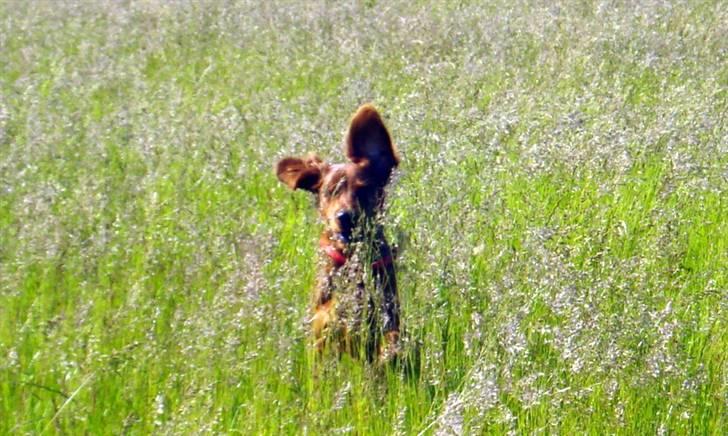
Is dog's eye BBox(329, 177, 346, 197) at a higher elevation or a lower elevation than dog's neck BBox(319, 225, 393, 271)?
higher

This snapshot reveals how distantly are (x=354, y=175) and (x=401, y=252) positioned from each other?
0.49m

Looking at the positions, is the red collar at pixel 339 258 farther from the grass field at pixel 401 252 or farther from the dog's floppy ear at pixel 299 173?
the dog's floppy ear at pixel 299 173

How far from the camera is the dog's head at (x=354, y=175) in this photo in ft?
12.3

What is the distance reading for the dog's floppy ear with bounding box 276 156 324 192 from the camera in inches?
158

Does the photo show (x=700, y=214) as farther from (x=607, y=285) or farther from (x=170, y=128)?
(x=170, y=128)

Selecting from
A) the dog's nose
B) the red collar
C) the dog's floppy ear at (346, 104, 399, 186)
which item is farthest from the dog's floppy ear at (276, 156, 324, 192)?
the red collar

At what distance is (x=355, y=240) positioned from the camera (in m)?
3.52

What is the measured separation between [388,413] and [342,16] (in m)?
5.91

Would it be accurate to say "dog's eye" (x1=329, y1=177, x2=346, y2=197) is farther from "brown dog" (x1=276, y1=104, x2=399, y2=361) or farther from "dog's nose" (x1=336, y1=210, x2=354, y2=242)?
"dog's nose" (x1=336, y1=210, x2=354, y2=242)

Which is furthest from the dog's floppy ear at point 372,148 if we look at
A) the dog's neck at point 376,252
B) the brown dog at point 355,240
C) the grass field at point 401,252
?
the dog's neck at point 376,252

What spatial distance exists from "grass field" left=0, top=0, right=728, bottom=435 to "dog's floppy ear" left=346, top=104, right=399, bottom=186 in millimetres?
132

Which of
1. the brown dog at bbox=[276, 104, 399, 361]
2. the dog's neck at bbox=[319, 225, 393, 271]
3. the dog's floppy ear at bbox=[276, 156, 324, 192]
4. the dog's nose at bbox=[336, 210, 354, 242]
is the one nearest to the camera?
the brown dog at bbox=[276, 104, 399, 361]

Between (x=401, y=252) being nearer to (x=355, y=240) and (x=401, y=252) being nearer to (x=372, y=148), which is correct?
(x=355, y=240)

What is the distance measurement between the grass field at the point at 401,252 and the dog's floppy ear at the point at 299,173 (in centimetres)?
21
